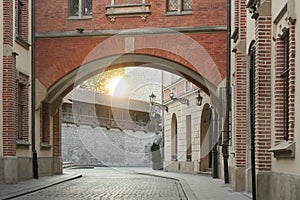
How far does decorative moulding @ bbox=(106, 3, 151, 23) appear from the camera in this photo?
81.9ft

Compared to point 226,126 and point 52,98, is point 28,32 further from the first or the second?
point 226,126

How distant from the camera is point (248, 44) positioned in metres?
17.1

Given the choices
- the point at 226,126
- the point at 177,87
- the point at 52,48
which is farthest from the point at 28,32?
the point at 177,87

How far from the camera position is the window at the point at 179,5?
82.1ft

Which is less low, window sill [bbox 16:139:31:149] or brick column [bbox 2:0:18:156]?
brick column [bbox 2:0:18:156]

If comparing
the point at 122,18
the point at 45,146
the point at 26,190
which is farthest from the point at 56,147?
the point at 26,190

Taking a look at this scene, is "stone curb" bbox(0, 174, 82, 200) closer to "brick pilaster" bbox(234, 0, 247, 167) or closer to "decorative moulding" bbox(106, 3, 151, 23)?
"brick pilaster" bbox(234, 0, 247, 167)

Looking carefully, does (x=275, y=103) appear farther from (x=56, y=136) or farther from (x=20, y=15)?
(x=56, y=136)

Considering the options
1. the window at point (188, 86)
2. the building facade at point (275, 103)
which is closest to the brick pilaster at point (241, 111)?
the building facade at point (275, 103)

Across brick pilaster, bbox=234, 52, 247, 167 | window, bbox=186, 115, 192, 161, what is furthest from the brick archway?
window, bbox=186, 115, 192, 161

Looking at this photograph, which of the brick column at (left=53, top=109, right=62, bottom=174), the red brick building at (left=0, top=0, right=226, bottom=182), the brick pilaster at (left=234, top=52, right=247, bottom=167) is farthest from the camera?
the brick column at (left=53, top=109, right=62, bottom=174)

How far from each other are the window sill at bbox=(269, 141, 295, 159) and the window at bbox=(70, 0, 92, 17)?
15013mm

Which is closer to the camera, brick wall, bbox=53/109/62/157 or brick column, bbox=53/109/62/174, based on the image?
brick column, bbox=53/109/62/174

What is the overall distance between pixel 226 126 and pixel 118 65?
6.75 m
